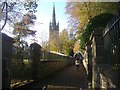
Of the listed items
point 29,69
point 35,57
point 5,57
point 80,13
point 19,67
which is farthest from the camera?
point 80,13

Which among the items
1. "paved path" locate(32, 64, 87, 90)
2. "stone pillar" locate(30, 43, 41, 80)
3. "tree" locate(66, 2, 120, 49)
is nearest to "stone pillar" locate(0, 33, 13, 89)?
"paved path" locate(32, 64, 87, 90)

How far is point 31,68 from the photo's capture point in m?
15.9

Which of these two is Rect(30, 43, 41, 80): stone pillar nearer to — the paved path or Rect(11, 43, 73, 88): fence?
Rect(11, 43, 73, 88): fence

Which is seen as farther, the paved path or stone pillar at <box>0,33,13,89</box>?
the paved path

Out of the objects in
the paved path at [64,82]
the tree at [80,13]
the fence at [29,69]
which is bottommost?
the paved path at [64,82]

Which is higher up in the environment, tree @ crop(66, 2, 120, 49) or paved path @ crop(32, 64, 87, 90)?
tree @ crop(66, 2, 120, 49)

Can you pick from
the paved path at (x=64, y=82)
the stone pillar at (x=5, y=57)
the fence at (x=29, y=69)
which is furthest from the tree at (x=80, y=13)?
the stone pillar at (x=5, y=57)

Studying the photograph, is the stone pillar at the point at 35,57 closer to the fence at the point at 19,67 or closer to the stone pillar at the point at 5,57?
the fence at the point at 19,67

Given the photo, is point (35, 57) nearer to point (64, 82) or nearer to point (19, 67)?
point (64, 82)

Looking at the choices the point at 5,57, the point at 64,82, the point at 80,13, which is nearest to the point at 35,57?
the point at 64,82

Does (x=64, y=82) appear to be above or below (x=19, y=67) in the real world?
below

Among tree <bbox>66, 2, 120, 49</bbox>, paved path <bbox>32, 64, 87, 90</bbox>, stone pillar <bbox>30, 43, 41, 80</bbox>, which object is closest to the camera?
paved path <bbox>32, 64, 87, 90</bbox>

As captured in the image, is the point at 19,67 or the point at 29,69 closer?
the point at 19,67

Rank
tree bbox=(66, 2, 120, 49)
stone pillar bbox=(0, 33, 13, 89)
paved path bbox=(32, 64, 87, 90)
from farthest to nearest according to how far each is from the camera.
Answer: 1. tree bbox=(66, 2, 120, 49)
2. paved path bbox=(32, 64, 87, 90)
3. stone pillar bbox=(0, 33, 13, 89)
